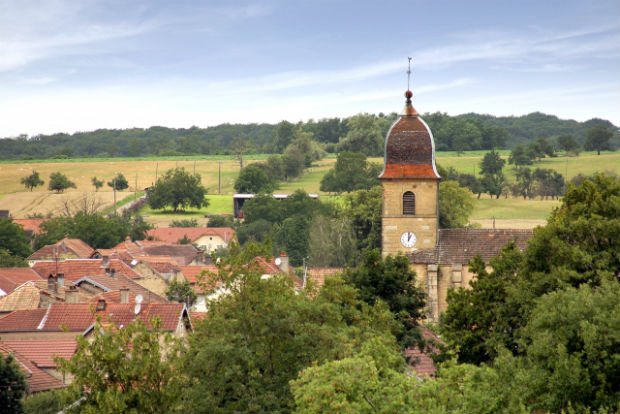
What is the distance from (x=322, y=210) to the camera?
384 ft

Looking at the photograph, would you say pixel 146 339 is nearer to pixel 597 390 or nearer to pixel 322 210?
pixel 597 390

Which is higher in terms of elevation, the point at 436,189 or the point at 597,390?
the point at 436,189

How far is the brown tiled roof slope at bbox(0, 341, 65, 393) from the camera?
44.6 meters

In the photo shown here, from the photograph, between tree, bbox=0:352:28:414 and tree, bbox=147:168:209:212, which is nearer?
tree, bbox=0:352:28:414

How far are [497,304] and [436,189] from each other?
658 inches

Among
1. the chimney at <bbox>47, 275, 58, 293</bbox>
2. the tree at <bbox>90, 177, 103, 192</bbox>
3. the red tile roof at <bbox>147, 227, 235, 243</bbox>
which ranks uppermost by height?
the chimney at <bbox>47, 275, 58, 293</bbox>

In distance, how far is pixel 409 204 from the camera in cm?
5869

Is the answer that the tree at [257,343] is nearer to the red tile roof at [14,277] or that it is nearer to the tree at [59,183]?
the red tile roof at [14,277]

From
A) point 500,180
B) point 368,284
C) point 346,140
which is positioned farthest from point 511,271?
point 346,140

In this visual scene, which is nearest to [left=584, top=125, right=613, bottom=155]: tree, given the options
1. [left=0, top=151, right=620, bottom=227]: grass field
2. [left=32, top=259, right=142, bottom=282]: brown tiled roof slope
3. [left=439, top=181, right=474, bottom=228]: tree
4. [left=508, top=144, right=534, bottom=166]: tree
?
[left=0, top=151, right=620, bottom=227]: grass field

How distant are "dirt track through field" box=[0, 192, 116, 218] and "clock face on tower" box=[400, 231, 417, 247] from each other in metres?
89.1

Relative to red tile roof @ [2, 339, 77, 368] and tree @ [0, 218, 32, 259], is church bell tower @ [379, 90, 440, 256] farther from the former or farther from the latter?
tree @ [0, 218, 32, 259]

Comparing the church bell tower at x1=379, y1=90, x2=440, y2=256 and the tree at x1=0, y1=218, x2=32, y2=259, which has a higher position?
the church bell tower at x1=379, y1=90, x2=440, y2=256

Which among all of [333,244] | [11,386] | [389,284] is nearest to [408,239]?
[389,284]
